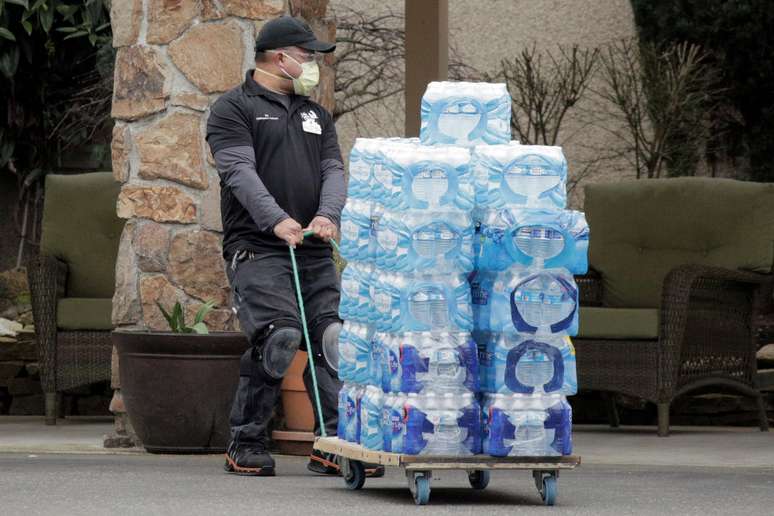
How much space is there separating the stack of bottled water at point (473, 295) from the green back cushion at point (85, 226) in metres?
3.98

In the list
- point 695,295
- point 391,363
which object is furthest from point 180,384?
point 695,295

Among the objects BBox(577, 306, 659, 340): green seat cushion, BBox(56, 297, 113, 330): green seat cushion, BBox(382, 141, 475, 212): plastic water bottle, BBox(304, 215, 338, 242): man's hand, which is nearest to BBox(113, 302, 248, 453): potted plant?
BBox(304, 215, 338, 242): man's hand

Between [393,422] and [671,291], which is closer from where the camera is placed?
[393,422]

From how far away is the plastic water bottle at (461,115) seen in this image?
18.2 feet

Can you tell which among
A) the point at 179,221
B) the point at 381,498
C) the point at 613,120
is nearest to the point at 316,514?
the point at 381,498

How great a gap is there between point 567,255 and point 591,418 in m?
3.88

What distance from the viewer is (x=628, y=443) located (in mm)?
8000

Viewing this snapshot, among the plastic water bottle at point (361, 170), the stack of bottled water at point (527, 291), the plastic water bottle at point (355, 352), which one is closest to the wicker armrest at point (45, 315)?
the plastic water bottle at point (355, 352)

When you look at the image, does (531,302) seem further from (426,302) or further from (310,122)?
(310,122)

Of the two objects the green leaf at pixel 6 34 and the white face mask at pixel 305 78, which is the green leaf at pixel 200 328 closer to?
the white face mask at pixel 305 78

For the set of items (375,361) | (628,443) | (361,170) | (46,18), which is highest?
(46,18)

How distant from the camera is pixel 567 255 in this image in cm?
543

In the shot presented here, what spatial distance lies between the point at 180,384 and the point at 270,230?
1121mm

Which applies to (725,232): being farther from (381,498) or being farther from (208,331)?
(381,498)
